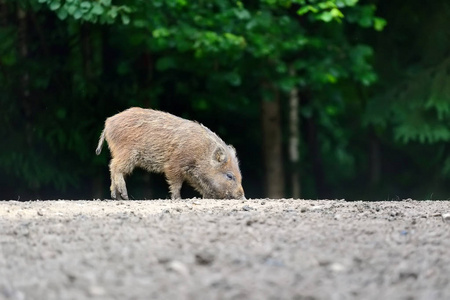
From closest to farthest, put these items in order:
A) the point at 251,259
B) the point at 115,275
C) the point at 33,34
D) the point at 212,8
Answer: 1. the point at 115,275
2. the point at 251,259
3. the point at 212,8
4. the point at 33,34

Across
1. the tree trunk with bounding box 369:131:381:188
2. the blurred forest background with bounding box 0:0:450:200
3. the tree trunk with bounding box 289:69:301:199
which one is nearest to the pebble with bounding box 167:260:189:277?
the blurred forest background with bounding box 0:0:450:200

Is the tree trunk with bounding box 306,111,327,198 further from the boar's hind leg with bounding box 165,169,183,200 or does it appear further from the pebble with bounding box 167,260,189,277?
the pebble with bounding box 167,260,189,277

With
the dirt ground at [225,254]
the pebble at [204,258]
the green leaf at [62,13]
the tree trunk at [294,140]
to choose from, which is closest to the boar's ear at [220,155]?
the dirt ground at [225,254]

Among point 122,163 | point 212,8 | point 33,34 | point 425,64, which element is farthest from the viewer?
point 425,64

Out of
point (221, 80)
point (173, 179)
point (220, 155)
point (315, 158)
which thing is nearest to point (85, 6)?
point (173, 179)

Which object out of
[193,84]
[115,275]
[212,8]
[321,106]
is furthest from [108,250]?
[321,106]

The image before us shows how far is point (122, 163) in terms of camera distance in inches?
386

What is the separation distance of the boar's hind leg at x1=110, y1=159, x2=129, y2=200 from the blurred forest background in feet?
10.6

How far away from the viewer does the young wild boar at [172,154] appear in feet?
32.3

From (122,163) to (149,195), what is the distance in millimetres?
4700

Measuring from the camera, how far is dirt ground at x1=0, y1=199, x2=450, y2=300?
440cm

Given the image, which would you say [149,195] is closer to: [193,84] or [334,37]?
[193,84]

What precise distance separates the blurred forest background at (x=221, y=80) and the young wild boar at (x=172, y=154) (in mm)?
2881

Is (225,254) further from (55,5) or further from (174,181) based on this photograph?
(55,5)
